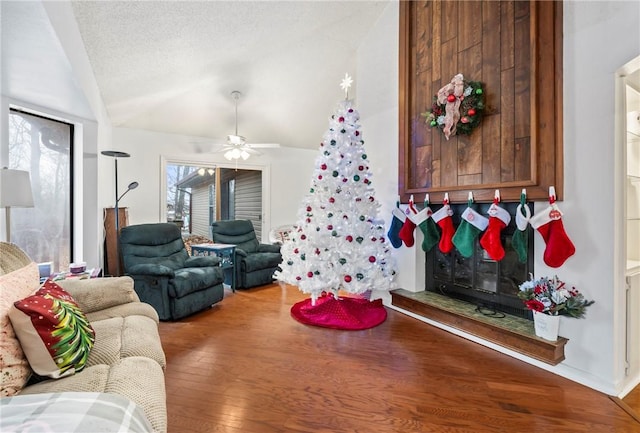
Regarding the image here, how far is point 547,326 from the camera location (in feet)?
6.54

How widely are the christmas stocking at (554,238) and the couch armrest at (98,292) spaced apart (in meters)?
2.90

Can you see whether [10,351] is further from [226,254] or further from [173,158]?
[173,158]

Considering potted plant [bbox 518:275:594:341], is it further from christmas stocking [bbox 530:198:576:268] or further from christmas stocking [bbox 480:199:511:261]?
christmas stocking [bbox 480:199:511:261]

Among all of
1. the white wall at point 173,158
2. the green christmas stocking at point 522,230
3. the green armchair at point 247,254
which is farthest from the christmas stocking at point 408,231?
the white wall at point 173,158

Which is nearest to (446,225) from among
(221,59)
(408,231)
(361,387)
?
(408,231)

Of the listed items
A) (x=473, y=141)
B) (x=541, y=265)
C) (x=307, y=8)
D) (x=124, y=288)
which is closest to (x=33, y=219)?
(x=124, y=288)

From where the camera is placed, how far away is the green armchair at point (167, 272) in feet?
9.41

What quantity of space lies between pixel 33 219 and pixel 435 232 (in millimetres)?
3952

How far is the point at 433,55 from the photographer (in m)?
2.93

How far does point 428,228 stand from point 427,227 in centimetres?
1

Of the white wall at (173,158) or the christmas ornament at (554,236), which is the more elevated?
the white wall at (173,158)

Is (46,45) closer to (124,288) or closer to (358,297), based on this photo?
(124,288)

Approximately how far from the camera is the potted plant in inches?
74.4

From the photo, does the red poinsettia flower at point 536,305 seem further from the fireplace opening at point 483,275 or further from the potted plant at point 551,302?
the fireplace opening at point 483,275
